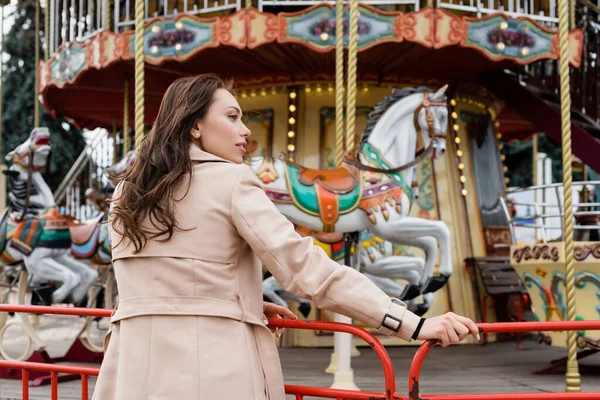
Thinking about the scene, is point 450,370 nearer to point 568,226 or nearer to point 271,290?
point 568,226

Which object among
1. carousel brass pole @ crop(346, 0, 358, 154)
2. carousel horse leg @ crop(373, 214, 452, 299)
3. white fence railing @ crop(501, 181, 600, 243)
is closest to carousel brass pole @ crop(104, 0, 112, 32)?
carousel brass pole @ crop(346, 0, 358, 154)

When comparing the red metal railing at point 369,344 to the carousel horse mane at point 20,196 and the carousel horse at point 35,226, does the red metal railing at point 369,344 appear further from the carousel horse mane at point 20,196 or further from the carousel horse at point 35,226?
the carousel horse mane at point 20,196

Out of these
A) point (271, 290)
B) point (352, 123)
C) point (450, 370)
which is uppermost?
point (352, 123)

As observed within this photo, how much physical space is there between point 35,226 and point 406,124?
3.57m

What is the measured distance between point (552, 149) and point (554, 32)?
17.0 metres

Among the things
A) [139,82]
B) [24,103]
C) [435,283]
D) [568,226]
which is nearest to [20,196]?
[139,82]

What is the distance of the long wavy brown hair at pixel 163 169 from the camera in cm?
225

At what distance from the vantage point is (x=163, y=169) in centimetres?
230

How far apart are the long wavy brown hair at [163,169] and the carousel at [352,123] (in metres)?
3.58

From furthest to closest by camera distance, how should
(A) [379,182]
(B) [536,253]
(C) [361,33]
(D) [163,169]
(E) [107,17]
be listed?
(E) [107,17]
(C) [361,33]
(B) [536,253]
(A) [379,182]
(D) [163,169]

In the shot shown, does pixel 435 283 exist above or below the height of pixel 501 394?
below

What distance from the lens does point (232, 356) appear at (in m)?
2.21

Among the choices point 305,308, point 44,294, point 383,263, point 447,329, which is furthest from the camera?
point 305,308

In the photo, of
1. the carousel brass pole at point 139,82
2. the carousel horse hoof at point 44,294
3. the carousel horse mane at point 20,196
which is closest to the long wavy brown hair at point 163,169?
the carousel brass pole at point 139,82
